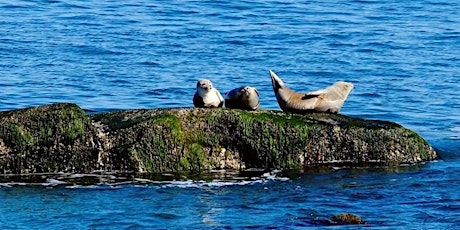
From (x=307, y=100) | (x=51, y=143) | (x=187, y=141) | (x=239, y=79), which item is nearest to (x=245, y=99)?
(x=307, y=100)

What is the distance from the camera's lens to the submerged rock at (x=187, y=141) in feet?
35.7

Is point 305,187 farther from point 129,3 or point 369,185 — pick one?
point 129,3

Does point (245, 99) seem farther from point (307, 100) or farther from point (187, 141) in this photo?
point (187, 141)

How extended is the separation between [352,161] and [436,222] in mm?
2325

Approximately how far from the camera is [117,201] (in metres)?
9.88

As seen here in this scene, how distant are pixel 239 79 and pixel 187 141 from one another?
26.2 ft

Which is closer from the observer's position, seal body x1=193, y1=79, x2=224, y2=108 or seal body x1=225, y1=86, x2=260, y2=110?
seal body x1=225, y1=86, x2=260, y2=110

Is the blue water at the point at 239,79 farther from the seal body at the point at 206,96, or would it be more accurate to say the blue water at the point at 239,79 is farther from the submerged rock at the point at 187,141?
the seal body at the point at 206,96

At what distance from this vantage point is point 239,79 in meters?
19.0

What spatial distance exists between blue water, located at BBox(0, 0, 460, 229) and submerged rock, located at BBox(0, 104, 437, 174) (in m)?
0.28

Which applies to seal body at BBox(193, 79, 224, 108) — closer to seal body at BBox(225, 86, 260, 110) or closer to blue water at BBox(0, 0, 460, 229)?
seal body at BBox(225, 86, 260, 110)

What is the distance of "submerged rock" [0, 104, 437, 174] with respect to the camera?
428 inches

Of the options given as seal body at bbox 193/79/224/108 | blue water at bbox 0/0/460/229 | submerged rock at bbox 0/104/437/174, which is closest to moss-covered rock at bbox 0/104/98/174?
submerged rock at bbox 0/104/437/174

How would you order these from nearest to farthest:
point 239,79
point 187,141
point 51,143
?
point 51,143
point 187,141
point 239,79
